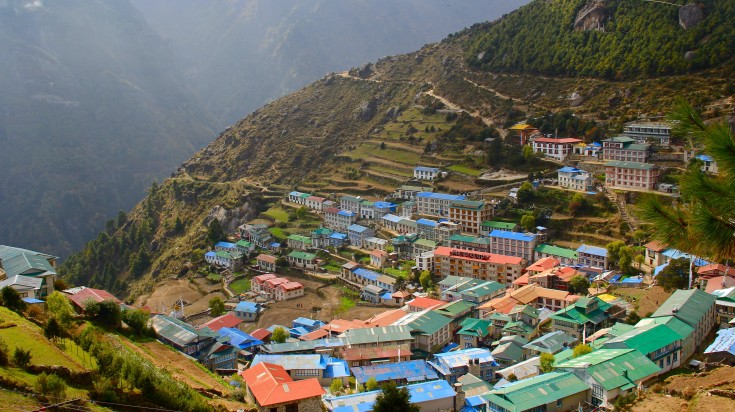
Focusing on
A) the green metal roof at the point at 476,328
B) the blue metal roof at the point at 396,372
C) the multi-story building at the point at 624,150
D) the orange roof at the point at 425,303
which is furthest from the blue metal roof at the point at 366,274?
the multi-story building at the point at 624,150

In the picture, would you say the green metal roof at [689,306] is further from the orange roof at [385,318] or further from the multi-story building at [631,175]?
the multi-story building at [631,175]

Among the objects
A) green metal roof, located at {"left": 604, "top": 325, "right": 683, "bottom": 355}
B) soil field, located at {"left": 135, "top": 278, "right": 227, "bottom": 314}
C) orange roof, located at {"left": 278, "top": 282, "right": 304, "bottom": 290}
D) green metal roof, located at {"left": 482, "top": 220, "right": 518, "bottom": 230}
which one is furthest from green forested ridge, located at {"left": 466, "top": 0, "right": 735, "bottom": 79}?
soil field, located at {"left": 135, "top": 278, "right": 227, "bottom": 314}

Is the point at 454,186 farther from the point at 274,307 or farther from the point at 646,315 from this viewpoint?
the point at 646,315

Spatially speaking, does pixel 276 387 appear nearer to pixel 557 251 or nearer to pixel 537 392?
pixel 537 392

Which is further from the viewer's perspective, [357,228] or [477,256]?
[357,228]

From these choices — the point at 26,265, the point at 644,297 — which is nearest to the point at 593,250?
the point at 644,297
